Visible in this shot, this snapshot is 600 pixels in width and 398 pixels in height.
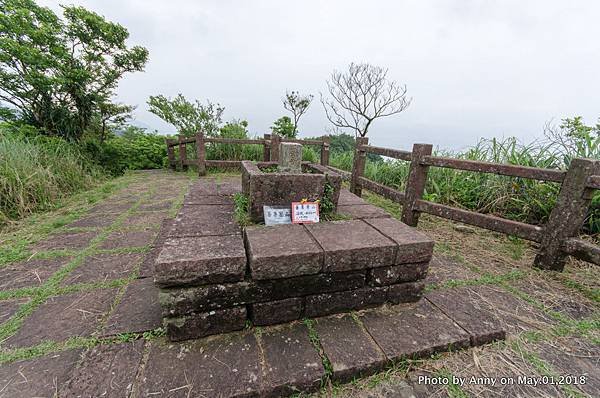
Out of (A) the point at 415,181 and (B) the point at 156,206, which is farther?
(B) the point at 156,206

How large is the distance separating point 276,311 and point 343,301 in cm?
43

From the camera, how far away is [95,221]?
2910 millimetres

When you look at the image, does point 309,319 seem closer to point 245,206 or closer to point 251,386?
point 251,386

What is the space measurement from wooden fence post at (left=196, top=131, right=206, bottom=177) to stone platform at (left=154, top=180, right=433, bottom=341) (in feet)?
15.2

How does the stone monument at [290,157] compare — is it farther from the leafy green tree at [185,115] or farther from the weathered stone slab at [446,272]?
the leafy green tree at [185,115]

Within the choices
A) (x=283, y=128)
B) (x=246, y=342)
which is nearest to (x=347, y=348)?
(x=246, y=342)

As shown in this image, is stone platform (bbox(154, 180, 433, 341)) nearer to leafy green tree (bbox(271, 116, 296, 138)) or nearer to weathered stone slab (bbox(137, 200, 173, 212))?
weathered stone slab (bbox(137, 200, 173, 212))

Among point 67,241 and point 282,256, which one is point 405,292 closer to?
point 282,256

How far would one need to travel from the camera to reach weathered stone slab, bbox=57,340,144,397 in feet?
3.40

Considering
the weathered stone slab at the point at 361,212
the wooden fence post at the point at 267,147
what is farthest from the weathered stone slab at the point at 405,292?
the wooden fence post at the point at 267,147

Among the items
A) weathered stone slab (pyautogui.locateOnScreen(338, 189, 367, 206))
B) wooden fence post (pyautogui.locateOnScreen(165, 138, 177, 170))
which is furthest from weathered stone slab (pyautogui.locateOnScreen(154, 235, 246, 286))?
wooden fence post (pyautogui.locateOnScreen(165, 138, 177, 170))

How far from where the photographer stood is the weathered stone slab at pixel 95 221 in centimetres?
278

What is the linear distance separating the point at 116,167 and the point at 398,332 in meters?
7.31

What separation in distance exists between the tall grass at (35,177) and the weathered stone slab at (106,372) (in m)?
2.78
